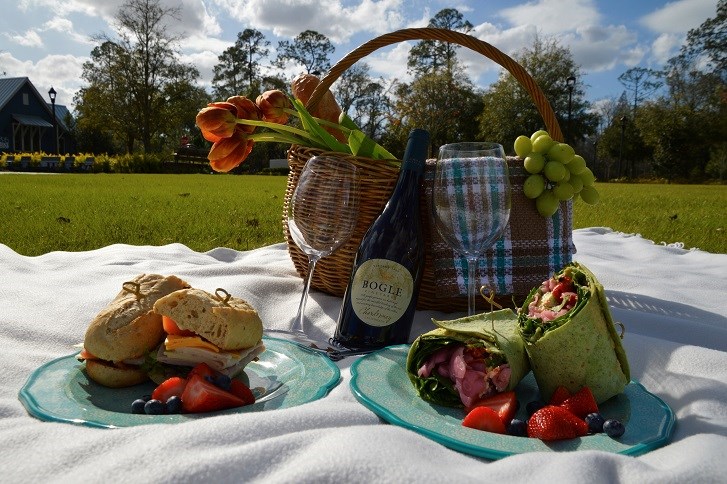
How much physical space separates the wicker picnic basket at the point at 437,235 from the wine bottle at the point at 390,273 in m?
0.13

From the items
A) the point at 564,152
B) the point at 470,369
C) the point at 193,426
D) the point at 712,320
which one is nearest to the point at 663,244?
the point at 712,320

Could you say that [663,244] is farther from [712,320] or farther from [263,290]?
[263,290]

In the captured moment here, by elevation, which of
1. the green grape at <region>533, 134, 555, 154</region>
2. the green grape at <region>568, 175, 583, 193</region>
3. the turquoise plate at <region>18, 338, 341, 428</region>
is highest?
the green grape at <region>533, 134, 555, 154</region>

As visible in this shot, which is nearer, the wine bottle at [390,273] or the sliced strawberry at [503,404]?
the sliced strawberry at [503,404]

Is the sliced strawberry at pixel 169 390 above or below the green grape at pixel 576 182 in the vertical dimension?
below

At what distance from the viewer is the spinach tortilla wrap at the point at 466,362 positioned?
58.6 inches

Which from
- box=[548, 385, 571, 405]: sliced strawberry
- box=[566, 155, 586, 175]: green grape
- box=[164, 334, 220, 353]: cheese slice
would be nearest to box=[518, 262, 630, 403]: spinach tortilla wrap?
box=[548, 385, 571, 405]: sliced strawberry

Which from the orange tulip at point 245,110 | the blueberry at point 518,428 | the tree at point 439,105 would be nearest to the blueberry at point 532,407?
the blueberry at point 518,428

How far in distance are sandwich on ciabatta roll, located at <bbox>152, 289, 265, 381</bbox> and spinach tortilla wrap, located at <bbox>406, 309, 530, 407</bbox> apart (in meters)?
0.48

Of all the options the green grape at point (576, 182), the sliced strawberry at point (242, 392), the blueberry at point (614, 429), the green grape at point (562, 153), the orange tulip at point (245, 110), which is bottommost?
the sliced strawberry at point (242, 392)

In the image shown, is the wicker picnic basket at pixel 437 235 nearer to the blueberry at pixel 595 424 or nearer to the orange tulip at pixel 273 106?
the orange tulip at pixel 273 106

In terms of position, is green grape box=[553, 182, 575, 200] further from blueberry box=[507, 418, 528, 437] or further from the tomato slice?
the tomato slice

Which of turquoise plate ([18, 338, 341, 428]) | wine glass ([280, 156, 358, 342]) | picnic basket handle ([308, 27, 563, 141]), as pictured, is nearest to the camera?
turquoise plate ([18, 338, 341, 428])

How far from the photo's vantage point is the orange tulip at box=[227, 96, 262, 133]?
249cm
